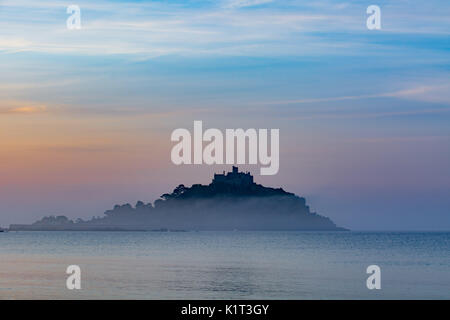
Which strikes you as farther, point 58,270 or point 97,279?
point 58,270
